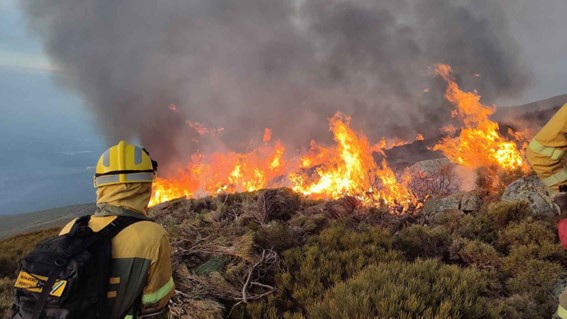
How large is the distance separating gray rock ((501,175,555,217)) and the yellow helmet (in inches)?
335

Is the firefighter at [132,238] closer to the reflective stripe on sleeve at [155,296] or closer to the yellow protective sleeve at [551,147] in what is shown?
the reflective stripe on sleeve at [155,296]

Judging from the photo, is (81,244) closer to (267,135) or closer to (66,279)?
(66,279)

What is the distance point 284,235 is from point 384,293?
349cm

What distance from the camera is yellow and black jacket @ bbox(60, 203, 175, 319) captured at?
229cm

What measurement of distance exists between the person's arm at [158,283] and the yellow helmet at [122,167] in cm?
51

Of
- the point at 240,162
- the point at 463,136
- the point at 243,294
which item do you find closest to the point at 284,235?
the point at 243,294

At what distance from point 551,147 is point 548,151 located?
4 cm

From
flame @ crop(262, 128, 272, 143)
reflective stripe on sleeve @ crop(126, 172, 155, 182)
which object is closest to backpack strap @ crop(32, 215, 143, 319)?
reflective stripe on sleeve @ crop(126, 172, 155, 182)

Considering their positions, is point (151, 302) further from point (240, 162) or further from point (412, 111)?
point (412, 111)

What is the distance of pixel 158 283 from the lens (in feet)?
8.14

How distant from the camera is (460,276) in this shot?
13.3 ft

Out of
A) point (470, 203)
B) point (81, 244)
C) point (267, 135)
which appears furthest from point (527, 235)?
point (267, 135)

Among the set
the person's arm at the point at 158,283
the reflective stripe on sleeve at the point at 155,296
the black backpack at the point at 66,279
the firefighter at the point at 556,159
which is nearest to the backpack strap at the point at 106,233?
the black backpack at the point at 66,279

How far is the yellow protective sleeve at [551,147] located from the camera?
3.05m
